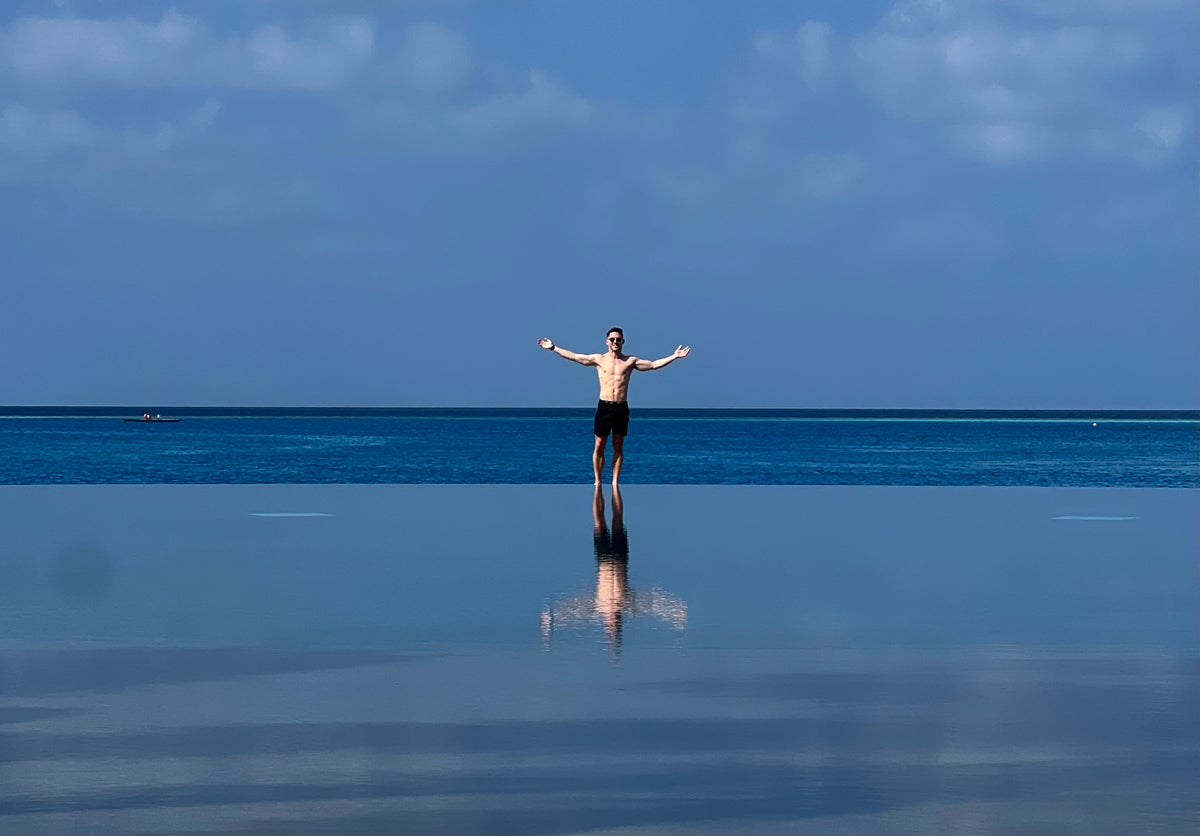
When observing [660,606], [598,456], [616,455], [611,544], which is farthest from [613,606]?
[598,456]

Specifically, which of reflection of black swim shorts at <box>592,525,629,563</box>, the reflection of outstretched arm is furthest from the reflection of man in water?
reflection of black swim shorts at <box>592,525,629,563</box>

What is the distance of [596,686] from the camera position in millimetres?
5586

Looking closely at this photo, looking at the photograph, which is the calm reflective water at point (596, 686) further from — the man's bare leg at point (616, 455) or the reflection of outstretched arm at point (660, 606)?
the man's bare leg at point (616, 455)

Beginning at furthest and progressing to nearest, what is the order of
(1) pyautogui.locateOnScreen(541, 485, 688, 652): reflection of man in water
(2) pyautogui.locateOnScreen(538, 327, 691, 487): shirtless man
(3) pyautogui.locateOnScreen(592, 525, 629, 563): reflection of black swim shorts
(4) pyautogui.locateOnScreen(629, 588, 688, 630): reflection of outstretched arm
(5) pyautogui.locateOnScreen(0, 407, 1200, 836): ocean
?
(2) pyautogui.locateOnScreen(538, 327, 691, 487): shirtless man, (3) pyautogui.locateOnScreen(592, 525, 629, 563): reflection of black swim shorts, (4) pyautogui.locateOnScreen(629, 588, 688, 630): reflection of outstretched arm, (1) pyautogui.locateOnScreen(541, 485, 688, 652): reflection of man in water, (5) pyautogui.locateOnScreen(0, 407, 1200, 836): ocean

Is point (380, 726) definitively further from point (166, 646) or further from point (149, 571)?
point (149, 571)

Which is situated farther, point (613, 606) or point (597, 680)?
point (613, 606)

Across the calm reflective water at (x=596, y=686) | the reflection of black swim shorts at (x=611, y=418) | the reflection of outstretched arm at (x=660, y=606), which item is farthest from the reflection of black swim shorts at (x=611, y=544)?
the reflection of black swim shorts at (x=611, y=418)

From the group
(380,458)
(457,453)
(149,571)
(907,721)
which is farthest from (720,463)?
(907,721)

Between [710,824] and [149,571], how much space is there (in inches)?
264

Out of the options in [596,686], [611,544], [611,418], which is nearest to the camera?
[596,686]

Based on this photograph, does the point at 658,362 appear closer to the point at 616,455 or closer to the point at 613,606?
the point at 616,455

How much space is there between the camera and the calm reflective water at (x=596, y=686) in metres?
3.98

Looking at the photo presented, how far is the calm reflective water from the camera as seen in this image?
3.98m

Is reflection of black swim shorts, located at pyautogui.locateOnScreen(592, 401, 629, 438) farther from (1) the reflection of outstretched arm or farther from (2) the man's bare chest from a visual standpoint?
(1) the reflection of outstretched arm
